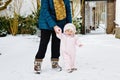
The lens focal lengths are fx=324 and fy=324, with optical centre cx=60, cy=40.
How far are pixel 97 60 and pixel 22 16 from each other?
10.3 meters

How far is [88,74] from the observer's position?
166 inches

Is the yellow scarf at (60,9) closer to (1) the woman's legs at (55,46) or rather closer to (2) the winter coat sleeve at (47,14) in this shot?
Result: (2) the winter coat sleeve at (47,14)

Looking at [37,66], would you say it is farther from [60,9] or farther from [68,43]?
[60,9]

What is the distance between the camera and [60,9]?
172 inches

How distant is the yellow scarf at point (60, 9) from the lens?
4.37m

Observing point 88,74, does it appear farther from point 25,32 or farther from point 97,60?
point 25,32

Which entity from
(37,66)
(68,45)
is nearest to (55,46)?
(68,45)

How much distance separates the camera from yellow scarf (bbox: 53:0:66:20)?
14.3ft

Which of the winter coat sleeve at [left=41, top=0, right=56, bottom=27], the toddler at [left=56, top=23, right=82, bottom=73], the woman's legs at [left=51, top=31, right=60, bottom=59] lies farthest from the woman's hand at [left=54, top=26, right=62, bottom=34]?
the woman's legs at [left=51, top=31, right=60, bottom=59]

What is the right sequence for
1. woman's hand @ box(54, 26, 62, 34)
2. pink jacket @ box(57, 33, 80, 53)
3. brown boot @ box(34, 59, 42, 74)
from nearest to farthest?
woman's hand @ box(54, 26, 62, 34), brown boot @ box(34, 59, 42, 74), pink jacket @ box(57, 33, 80, 53)

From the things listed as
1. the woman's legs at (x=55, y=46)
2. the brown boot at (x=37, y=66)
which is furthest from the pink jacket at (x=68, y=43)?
the brown boot at (x=37, y=66)

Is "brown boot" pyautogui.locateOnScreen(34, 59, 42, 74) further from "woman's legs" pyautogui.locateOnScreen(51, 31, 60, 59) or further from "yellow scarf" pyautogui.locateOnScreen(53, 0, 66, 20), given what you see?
"yellow scarf" pyautogui.locateOnScreen(53, 0, 66, 20)

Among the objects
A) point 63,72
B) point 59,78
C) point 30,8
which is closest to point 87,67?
point 63,72

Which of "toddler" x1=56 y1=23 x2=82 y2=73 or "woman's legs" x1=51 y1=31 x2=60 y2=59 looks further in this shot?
"woman's legs" x1=51 y1=31 x2=60 y2=59
